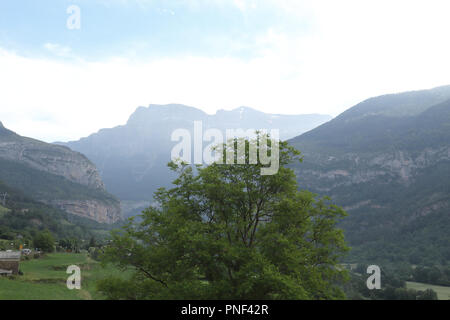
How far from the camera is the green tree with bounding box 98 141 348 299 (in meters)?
16.0

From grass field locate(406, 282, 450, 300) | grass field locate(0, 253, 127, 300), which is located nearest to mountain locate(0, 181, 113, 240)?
grass field locate(0, 253, 127, 300)

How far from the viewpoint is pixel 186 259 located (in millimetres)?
16828

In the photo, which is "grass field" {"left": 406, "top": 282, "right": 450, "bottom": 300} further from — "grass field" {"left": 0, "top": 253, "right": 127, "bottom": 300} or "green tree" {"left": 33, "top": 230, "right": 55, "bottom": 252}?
"green tree" {"left": 33, "top": 230, "right": 55, "bottom": 252}

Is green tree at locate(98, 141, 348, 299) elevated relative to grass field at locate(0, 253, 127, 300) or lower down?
elevated

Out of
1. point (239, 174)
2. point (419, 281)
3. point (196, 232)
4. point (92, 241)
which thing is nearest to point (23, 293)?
point (196, 232)

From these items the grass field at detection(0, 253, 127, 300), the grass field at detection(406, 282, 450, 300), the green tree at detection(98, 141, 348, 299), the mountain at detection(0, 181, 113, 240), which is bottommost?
the grass field at detection(406, 282, 450, 300)

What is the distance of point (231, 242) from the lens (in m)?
17.8

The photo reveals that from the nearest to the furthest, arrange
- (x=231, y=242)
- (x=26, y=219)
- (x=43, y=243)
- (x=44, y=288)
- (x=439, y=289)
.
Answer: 1. (x=231, y=242)
2. (x=44, y=288)
3. (x=43, y=243)
4. (x=439, y=289)
5. (x=26, y=219)

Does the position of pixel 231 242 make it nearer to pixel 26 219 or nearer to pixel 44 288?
pixel 44 288

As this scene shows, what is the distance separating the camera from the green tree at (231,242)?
16.0 m

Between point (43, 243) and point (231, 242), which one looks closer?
point (231, 242)

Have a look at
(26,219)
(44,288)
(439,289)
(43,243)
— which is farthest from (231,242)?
(26,219)

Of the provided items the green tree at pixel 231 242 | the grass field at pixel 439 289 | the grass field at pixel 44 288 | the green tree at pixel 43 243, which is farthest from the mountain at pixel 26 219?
the grass field at pixel 439 289
